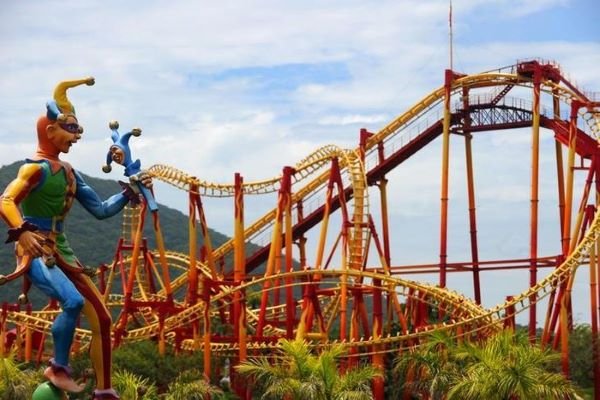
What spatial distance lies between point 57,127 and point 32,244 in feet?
4.96

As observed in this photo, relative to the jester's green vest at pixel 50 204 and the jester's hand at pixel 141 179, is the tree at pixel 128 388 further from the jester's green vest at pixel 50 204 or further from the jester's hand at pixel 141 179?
the jester's hand at pixel 141 179

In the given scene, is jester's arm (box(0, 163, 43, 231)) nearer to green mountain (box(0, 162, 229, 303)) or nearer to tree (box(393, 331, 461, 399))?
tree (box(393, 331, 461, 399))

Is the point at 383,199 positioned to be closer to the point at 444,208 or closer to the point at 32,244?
the point at 444,208

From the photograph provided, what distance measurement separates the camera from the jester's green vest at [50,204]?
548 inches

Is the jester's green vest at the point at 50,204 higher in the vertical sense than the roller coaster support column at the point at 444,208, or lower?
lower

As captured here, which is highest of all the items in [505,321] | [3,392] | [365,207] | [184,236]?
[184,236]

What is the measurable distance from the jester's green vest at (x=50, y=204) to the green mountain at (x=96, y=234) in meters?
54.4

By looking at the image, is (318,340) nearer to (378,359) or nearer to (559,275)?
(378,359)

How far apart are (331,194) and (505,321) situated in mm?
5685

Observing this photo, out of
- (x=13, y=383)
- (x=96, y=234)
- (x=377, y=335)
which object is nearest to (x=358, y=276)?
(x=377, y=335)

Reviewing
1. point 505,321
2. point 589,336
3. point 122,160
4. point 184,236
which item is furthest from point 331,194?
point 184,236

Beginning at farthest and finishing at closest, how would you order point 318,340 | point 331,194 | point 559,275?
point 331,194
point 318,340
point 559,275

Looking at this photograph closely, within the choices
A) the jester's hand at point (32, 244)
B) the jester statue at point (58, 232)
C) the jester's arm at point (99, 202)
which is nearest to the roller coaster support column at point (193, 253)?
the jester's arm at point (99, 202)

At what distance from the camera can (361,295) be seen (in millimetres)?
28656
